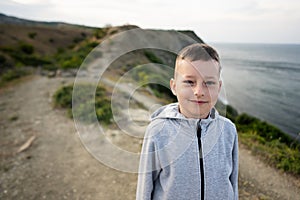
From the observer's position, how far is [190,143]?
1638 mm

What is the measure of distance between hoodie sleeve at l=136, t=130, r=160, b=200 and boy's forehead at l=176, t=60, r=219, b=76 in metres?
0.55

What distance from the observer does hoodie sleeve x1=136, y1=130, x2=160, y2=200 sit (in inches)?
62.1

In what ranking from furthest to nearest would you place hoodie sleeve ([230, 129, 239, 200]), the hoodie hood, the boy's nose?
hoodie sleeve ([230, 129, 239, 200])
the hoodie hood
the boy's nose

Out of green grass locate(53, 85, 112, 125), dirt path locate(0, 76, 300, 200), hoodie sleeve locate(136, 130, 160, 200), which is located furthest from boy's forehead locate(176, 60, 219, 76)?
green grass locate(53, 85, 112, 125)

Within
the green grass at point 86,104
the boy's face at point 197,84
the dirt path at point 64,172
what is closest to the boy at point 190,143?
the boy's face at point 197,84

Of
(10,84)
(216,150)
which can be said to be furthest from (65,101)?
(216,150)

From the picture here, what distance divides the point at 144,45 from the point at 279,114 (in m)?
23.4

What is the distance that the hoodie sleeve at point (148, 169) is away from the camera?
1.58m

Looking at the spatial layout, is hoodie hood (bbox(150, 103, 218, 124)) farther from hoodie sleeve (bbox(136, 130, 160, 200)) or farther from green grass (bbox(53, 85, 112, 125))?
green grass (bbox(53, 85, 112, 125))

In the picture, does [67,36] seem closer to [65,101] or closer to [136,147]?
[65,101]

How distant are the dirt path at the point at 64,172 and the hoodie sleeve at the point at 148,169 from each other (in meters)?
2.68

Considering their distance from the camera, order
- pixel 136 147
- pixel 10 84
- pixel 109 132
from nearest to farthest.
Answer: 1. pixel 136 147
2. pixel 109 132
3. pixel 10 84

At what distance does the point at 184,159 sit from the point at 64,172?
3900mm

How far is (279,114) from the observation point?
21.8 meters
